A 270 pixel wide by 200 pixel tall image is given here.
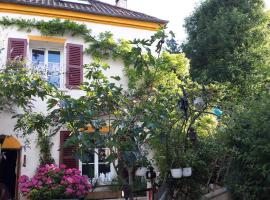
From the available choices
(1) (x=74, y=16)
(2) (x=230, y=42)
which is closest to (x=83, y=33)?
(1) (x=74, y=16)

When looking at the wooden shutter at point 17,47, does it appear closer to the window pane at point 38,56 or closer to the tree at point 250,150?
the window pane at point 38,56

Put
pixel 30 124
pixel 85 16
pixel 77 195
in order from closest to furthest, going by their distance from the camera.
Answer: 1. pixel 30 124
2. pixel 77 195
3. pixel 85 16

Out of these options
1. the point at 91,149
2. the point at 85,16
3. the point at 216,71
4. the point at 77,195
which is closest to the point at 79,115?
the point at 91,149

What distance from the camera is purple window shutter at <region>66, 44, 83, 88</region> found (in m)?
12.6

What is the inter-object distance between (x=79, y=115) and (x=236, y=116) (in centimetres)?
396

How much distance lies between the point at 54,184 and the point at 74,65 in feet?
14.1

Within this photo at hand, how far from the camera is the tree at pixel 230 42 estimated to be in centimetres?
1627

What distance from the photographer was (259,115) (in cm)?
764

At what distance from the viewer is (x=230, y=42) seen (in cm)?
1667

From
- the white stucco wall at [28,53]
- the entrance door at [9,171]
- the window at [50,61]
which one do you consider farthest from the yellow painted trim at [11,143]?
the window at [50,61]

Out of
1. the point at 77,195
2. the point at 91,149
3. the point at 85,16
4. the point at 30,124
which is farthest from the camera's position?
the point at 85,16

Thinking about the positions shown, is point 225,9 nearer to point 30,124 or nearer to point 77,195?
point 77,195

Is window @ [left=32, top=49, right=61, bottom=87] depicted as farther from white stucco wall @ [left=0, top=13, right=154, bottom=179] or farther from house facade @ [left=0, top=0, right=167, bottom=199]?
white stucco wall @ [left=0, top=13, right=154, bottom=179]

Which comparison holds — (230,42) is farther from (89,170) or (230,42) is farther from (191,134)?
(191,134)
